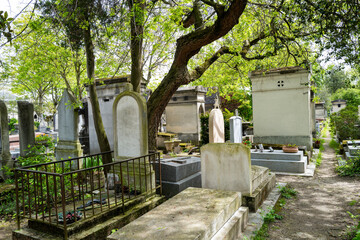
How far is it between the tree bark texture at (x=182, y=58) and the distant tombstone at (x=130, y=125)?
104cm

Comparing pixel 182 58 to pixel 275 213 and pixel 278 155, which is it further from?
pixel 278 155

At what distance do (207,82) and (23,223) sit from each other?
8587 millimetres

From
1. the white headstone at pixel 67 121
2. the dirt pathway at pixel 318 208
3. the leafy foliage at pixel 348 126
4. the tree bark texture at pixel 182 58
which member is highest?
the tree bark texture at pixel 182 58

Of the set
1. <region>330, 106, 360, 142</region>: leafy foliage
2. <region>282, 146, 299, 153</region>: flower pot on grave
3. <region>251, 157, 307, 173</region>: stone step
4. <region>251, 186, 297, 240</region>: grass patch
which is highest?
<region>330, 106, 360, 142</region>: leafy foliage

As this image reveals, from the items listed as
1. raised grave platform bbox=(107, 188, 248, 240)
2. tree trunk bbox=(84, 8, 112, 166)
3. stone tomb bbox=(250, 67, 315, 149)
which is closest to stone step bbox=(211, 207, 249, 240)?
raised grave platform bbox=(107, 188, 248, 240)

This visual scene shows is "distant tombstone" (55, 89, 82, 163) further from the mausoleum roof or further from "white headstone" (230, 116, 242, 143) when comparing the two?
the mausoleum roof

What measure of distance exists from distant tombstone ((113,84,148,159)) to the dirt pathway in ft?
8.98

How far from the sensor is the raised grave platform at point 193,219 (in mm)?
2766

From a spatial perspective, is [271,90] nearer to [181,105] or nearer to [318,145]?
[318,145]

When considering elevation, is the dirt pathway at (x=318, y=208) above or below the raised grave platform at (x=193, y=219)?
below

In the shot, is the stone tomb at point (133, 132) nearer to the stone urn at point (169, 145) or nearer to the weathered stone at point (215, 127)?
the weathered stone at point (215, 127)

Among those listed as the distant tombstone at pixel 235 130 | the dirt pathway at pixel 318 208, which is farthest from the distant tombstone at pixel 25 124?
the dirt pathway at pixel 318 208

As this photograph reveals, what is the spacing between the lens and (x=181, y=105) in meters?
14.3

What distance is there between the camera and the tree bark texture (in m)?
5.03
